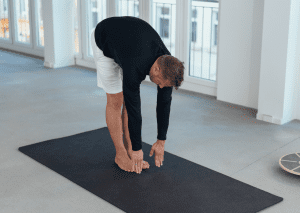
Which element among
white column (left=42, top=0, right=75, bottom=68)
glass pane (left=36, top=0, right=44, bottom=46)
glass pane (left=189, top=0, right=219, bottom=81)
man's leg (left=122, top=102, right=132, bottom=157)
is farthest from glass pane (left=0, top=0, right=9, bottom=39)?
man's leg (left=122, top=102, right=132, bottom=157)

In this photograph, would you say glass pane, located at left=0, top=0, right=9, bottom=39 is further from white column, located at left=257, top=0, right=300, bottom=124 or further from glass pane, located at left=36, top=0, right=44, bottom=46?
white column, located at left=257, top=0, right=300, bottom=124

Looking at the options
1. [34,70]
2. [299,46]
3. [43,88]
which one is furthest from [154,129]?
[34,70]

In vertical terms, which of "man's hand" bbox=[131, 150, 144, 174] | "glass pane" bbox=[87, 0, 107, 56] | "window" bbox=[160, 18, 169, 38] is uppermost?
"glass pane" bbox=[87, 0, 107, 56]

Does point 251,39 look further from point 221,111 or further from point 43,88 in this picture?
point 43,88

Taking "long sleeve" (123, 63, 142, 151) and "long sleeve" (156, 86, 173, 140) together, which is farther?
"long sleeve" (156, 86, 173, 140)

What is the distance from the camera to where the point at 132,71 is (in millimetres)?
2174

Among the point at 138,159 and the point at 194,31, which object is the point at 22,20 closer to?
the point at 194,31

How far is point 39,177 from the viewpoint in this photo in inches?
102

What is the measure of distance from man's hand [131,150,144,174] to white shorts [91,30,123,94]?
481 mm

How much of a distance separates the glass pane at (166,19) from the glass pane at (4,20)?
382 centimetres

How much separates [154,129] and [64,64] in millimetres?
3047

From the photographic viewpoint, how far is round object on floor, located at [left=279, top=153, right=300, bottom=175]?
8.40 feet

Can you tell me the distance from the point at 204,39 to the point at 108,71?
216cm

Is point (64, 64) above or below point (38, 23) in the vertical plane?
below
